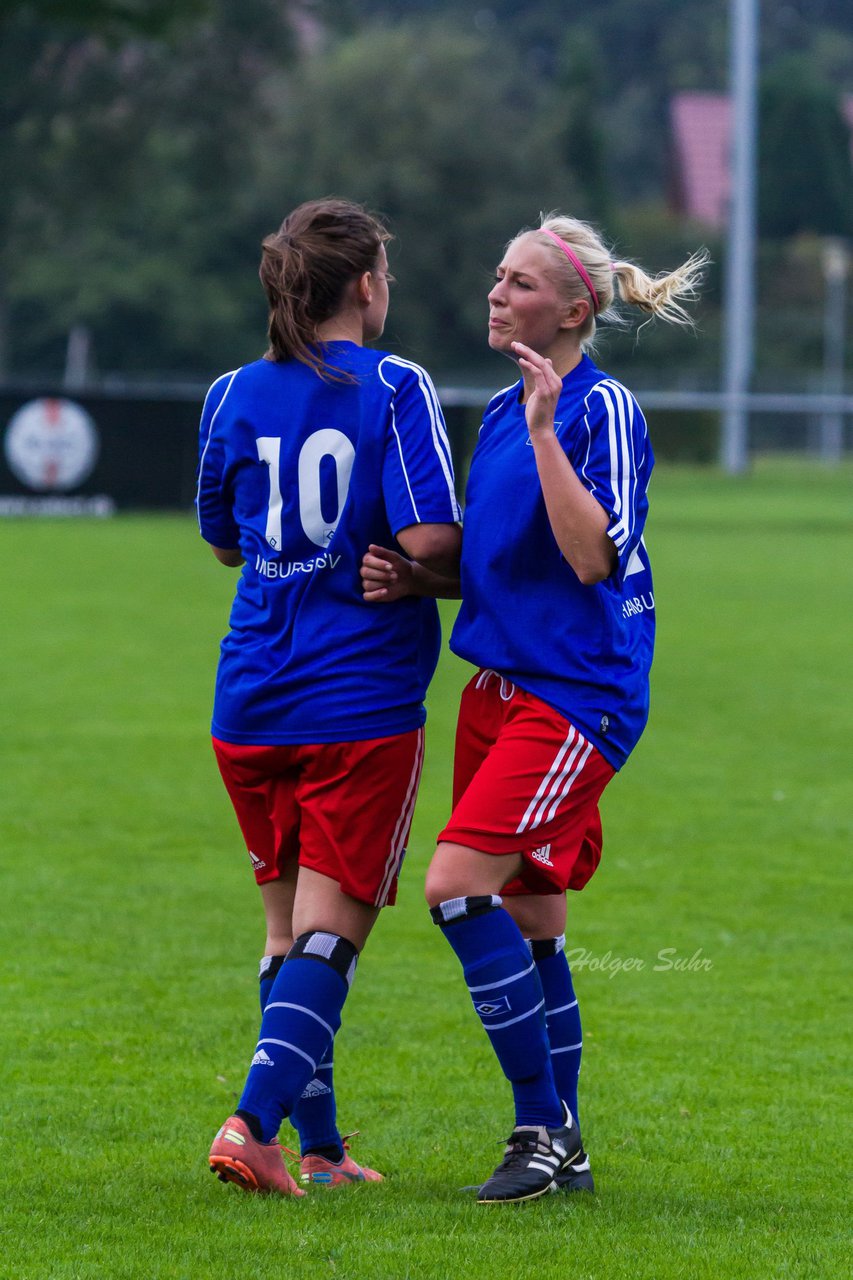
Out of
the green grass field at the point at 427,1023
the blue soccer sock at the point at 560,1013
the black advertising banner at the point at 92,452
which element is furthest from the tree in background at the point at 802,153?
the blue soccer sock at the point at 560,1013

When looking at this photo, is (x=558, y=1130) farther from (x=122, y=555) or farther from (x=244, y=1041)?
(x=122, y=555)

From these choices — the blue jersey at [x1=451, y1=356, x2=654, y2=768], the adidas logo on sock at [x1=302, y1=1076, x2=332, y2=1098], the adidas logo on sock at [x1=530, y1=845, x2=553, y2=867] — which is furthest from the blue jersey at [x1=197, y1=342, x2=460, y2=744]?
the adidas logo on sock at [x1=302, y1=1076, x2=332, y2=1098]

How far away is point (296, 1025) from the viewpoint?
3756 millimetres

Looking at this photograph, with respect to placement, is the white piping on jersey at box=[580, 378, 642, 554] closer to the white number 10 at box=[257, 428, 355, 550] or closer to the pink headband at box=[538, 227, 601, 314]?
the pink headband at box=[538, 227, 601, 314]

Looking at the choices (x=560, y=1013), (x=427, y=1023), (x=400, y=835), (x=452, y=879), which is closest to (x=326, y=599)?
(x=400, y=835)

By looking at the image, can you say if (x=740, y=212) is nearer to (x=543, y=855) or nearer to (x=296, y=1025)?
(x=543, y=855)

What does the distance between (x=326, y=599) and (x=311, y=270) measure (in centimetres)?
64

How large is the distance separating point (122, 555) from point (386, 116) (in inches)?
1562

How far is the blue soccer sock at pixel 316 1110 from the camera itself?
4.07 m

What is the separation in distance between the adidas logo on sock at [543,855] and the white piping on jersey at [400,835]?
0.87 ft

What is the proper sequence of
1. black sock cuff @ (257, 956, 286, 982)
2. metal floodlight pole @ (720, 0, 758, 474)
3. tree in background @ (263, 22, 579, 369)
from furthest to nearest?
tree in background @ (263, 22, 579, 369) → metal floodlight pole @ (720, 0, 758, 474) → black sock cuff @ (257, 956, 286, 982)

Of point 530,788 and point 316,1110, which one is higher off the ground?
point 530,788

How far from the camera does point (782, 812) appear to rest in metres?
8.49

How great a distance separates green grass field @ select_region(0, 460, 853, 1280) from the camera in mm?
3627
